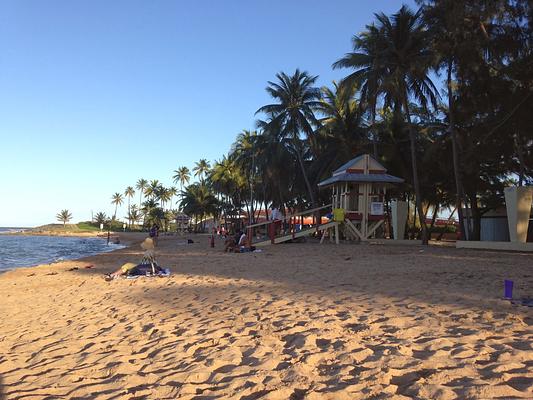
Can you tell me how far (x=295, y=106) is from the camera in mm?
32750

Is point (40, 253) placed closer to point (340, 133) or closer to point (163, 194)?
point (340, 133)

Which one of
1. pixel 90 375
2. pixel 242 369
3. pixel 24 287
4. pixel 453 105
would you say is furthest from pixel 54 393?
pixel 453 105

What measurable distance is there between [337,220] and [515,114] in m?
10.2

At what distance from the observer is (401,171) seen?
101 feet

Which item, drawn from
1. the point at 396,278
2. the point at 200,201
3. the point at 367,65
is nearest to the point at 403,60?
the point at 367,65

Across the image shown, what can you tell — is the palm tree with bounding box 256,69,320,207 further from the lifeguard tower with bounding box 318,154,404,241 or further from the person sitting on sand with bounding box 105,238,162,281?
the person sitting on sand with bounding box 105,238,162,281

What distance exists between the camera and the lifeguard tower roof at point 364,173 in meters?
22.5

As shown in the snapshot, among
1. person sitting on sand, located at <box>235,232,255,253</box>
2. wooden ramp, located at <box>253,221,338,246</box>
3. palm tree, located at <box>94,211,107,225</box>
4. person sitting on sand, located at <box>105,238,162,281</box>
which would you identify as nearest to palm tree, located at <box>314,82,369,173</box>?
wooden ramp, located at <box>253,221,338,246</box>

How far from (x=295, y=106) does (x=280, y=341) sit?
29.3 m

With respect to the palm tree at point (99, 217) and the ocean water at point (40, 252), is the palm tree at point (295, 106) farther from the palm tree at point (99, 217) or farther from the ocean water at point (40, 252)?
the palm tree at point (99, 217)

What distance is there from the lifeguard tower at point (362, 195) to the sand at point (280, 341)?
13877 millimetres

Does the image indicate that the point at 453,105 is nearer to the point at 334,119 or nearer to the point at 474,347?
the point at 334,119

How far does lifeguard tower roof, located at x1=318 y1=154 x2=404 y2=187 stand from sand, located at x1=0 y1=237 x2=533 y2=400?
13.7m

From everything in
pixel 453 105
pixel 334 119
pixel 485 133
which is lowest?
pixel 485 133
